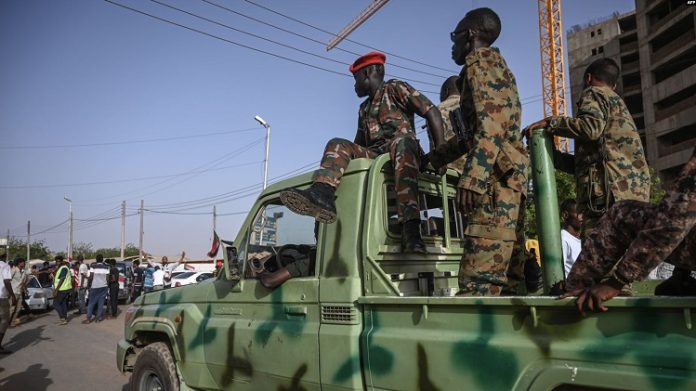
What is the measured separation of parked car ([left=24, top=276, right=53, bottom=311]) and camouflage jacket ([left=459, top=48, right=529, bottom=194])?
15473mm

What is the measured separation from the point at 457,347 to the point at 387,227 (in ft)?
3.18

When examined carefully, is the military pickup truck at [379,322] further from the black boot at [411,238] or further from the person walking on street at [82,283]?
the person walking on street at [82,283]

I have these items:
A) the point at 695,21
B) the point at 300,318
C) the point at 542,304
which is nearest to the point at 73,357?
the point at 300,318

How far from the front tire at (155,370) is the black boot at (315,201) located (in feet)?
5.90

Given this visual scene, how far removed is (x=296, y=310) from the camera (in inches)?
113

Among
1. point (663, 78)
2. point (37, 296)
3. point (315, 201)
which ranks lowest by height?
point (37, 296)

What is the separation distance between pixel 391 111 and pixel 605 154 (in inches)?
62.2

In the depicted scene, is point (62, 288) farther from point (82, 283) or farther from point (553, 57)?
point (553, 57)

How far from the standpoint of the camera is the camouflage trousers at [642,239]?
1.70 m

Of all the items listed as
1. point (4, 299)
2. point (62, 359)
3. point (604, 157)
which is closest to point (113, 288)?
point (4, 299)

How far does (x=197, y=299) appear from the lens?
144 inches

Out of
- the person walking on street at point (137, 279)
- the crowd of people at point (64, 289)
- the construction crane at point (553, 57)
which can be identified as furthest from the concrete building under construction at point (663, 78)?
the crowd of people at point (64, 289)

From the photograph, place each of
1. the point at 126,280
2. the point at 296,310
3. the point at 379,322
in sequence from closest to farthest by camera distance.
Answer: the point at 379,322
the point at 296,310
the point at 126,280

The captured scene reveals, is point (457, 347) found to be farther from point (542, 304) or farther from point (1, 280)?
point (1, 280)
